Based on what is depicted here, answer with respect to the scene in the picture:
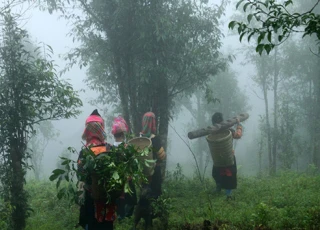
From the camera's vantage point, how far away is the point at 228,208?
256 inches

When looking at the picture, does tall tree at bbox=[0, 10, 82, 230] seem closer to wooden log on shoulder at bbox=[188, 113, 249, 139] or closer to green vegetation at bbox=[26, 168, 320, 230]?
green vegetation at bbox=[26, 168, 320, 230]

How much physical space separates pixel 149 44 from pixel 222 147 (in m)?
3.40

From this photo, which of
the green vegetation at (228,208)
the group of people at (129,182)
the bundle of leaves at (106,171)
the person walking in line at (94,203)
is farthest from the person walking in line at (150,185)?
the bundle of leaves at (106,171)

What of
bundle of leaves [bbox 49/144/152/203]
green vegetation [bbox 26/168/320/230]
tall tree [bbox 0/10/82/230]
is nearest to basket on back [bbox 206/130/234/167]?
Result: green vegetation [bbox 26/168/320/230]


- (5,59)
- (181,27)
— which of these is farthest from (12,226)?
(181,27)

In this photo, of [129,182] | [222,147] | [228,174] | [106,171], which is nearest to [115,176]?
[106,171]

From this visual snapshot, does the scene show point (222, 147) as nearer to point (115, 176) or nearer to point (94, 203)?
point (94, 203)

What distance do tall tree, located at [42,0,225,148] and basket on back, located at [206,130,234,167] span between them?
7.27 ft

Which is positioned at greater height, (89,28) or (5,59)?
(89,28)

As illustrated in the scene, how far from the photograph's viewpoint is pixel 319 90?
2058 cm

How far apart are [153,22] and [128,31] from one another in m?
0.88

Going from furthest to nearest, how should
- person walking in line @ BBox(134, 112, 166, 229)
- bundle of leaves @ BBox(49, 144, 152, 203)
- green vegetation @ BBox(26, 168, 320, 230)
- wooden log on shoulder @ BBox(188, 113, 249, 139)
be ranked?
wooden log on shoulder @ BBox(188, 113, 249, 139) → person walking in line @ BBox(134, 112, 166, 229) → green vegetation @ BBox(26, 168, 320, 230) → bundle of leaves @ BBox(49, 144, 152, 203)

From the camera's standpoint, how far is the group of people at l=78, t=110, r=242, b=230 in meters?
4.25

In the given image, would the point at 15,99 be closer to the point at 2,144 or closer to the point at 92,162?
the point at 2,144
